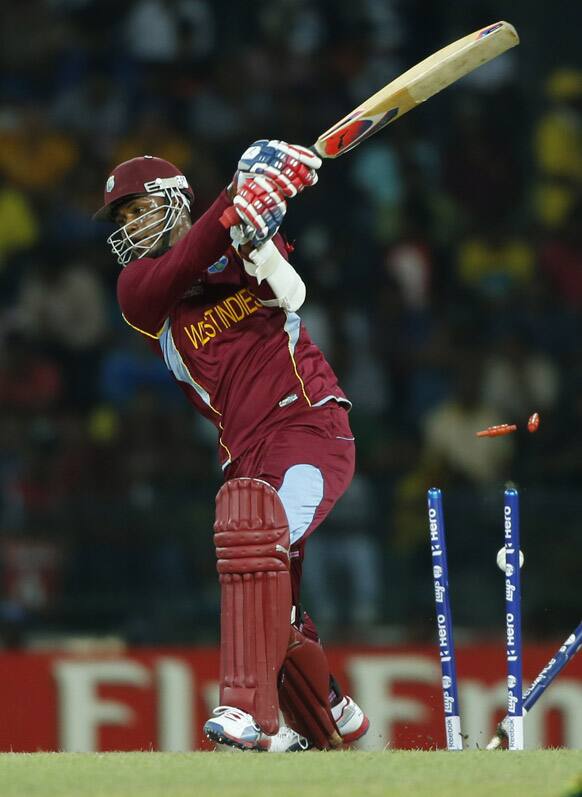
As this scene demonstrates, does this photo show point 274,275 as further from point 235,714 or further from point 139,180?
point 235,714

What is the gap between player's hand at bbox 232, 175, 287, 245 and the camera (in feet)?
13.7

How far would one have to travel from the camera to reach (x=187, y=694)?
704 centimetres

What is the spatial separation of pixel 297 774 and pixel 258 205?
1426 mm

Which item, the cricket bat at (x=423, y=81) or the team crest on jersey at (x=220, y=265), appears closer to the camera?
the team crest on jersey at (x=220, y=265)

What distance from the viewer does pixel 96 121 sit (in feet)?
31.6

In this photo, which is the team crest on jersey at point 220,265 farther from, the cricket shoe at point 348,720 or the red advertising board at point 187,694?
the red advertising board at point 187,694

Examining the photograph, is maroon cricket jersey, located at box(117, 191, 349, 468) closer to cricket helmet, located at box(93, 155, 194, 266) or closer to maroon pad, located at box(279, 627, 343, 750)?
cricket helmet, located at box(93, 155, 194, 266)

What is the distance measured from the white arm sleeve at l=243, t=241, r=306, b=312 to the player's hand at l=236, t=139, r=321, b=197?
0.17m

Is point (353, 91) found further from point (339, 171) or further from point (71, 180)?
point (71, 180)

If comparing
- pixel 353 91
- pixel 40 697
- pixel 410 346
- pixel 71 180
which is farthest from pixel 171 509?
pixel 353 91

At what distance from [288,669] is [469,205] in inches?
222

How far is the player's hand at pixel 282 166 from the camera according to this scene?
13.8 ft

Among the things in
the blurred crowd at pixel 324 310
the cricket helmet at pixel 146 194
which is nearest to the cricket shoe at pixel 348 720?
the cricket helmet at pixel 146 194

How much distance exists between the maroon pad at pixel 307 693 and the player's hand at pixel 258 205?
3.57 feet
